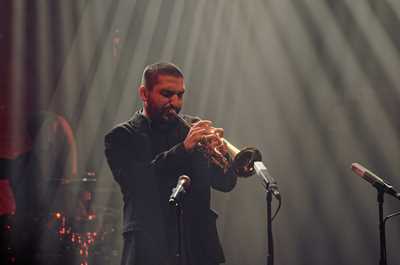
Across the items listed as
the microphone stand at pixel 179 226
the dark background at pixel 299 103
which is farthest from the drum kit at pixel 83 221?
the microphone stand at pixel 179 226

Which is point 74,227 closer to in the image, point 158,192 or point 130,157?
point 130,157

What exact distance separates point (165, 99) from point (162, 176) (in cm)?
47

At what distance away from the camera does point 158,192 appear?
2.84 m

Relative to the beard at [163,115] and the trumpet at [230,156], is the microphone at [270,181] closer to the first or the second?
the trumpet at [230,156]

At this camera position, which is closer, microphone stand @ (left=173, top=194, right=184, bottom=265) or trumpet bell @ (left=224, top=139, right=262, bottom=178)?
microphone stand @ (left=173, top=194, right=184, bottom=265)

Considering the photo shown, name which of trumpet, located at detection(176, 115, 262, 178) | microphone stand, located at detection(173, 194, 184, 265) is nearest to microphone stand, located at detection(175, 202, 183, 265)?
microphone stand, located at detection(173, 194, 184, 265)

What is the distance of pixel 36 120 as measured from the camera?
7000 millimetres

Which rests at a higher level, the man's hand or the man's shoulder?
the man's shoulder

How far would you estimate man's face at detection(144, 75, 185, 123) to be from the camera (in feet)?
9.97

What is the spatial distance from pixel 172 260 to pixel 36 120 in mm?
4807

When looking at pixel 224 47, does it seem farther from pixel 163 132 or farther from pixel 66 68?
pixel 163 132

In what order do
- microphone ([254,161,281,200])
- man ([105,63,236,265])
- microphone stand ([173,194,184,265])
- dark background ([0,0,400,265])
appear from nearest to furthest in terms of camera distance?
A: microphone ([254,161,281,200]) → microphone stand ([173,194,184,265]) → man ([105,63,236,265]) → dark background ([0,0,400,265])

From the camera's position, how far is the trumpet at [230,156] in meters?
3.04

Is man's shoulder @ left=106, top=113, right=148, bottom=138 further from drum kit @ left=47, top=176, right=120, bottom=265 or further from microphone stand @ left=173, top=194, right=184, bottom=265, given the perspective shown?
drum kit @ left=47, top=176, right=120, bottom=265
